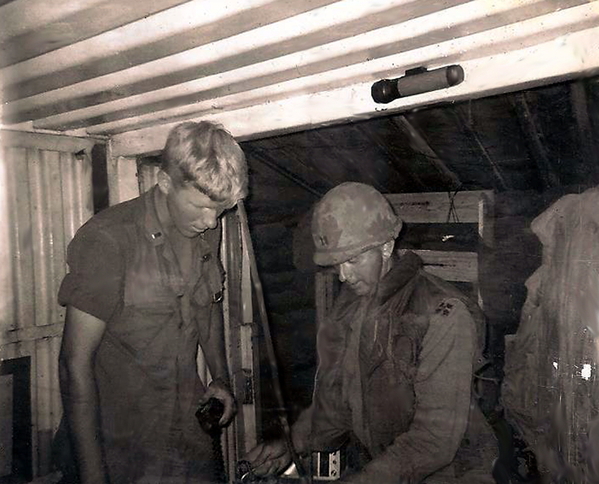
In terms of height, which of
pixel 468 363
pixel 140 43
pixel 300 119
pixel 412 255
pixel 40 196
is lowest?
pixel 468 363

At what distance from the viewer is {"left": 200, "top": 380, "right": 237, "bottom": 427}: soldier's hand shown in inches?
94.4

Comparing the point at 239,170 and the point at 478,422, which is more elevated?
the point at 239,170

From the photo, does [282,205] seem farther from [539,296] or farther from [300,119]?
[539,296]

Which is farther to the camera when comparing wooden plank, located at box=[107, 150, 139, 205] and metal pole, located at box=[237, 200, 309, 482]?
metal pole, located at box=[237, 200, 309, 482]

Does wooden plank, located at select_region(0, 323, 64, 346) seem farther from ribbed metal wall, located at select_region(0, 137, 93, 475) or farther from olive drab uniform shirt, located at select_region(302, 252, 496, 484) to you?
olive drab uniform shirt, located at select_region(302, 252, 496, 484)

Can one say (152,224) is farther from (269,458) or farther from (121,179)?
(269,458)

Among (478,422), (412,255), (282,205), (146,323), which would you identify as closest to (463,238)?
(282,205)

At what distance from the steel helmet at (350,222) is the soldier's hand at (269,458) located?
2.61 ft

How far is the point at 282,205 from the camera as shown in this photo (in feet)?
11.1

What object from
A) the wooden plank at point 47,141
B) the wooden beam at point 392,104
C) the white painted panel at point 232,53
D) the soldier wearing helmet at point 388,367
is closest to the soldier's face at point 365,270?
the soldier wearing helmet at point 388,367

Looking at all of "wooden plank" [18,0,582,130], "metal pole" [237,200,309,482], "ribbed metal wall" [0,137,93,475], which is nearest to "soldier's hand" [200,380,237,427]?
"metal pole" [237,200,309,482]

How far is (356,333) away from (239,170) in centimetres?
86

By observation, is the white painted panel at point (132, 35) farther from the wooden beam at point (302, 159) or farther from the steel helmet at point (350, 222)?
the wooden beam at point (302, 159)

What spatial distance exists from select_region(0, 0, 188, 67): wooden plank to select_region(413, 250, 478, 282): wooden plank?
111 inches
